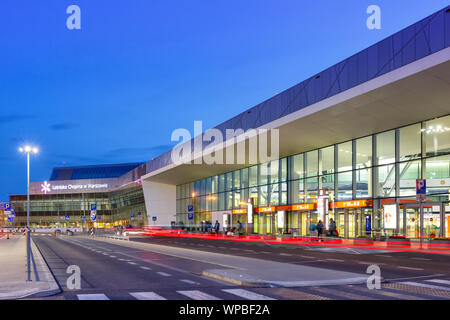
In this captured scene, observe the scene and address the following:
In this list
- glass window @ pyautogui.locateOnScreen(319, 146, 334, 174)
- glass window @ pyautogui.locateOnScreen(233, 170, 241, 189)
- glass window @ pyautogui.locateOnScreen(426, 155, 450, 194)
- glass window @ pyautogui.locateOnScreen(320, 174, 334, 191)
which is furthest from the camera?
glass window @ pyautogui.locateOnScreen(233, 170, 241, 189)

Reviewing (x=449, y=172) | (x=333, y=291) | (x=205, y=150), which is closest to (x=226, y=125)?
(x=205, y=150)

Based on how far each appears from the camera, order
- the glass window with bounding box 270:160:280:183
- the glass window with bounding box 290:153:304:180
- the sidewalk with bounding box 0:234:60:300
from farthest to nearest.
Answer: the glass window with bounding box 270:160:280:183 < the glass window with bounding box 290:153:304:180 < the sidewalk with bounding box 0:234:60:300

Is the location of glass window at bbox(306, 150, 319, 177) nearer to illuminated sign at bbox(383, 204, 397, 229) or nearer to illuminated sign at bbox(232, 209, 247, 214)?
illuminated sign at bbox(383, 204, 397, 229)

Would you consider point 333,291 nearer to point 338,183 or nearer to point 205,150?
point 338,183

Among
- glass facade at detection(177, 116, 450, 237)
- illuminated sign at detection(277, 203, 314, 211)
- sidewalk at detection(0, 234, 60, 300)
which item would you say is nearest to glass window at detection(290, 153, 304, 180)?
glass facade at detection(177, 116, 450, 237)

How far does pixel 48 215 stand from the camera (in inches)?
5246

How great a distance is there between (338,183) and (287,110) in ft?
25.2

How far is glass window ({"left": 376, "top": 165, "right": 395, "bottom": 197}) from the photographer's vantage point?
34.7m

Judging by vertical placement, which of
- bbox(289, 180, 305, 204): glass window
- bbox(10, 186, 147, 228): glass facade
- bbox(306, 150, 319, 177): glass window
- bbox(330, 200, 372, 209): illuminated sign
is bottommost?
bbox(10, 186, 147, 228): glass facade

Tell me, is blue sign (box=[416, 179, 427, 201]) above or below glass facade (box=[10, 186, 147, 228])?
above

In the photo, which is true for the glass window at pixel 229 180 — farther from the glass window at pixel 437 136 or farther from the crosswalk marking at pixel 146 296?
the crosswalk marking at pixel 146 296

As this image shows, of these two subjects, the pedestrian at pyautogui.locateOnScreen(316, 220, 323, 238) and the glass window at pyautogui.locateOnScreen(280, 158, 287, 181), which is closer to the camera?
the pedestrian at pyautogui.locateOnScreen(316, 220, 323, 238)

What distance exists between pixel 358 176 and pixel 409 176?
5372mm
